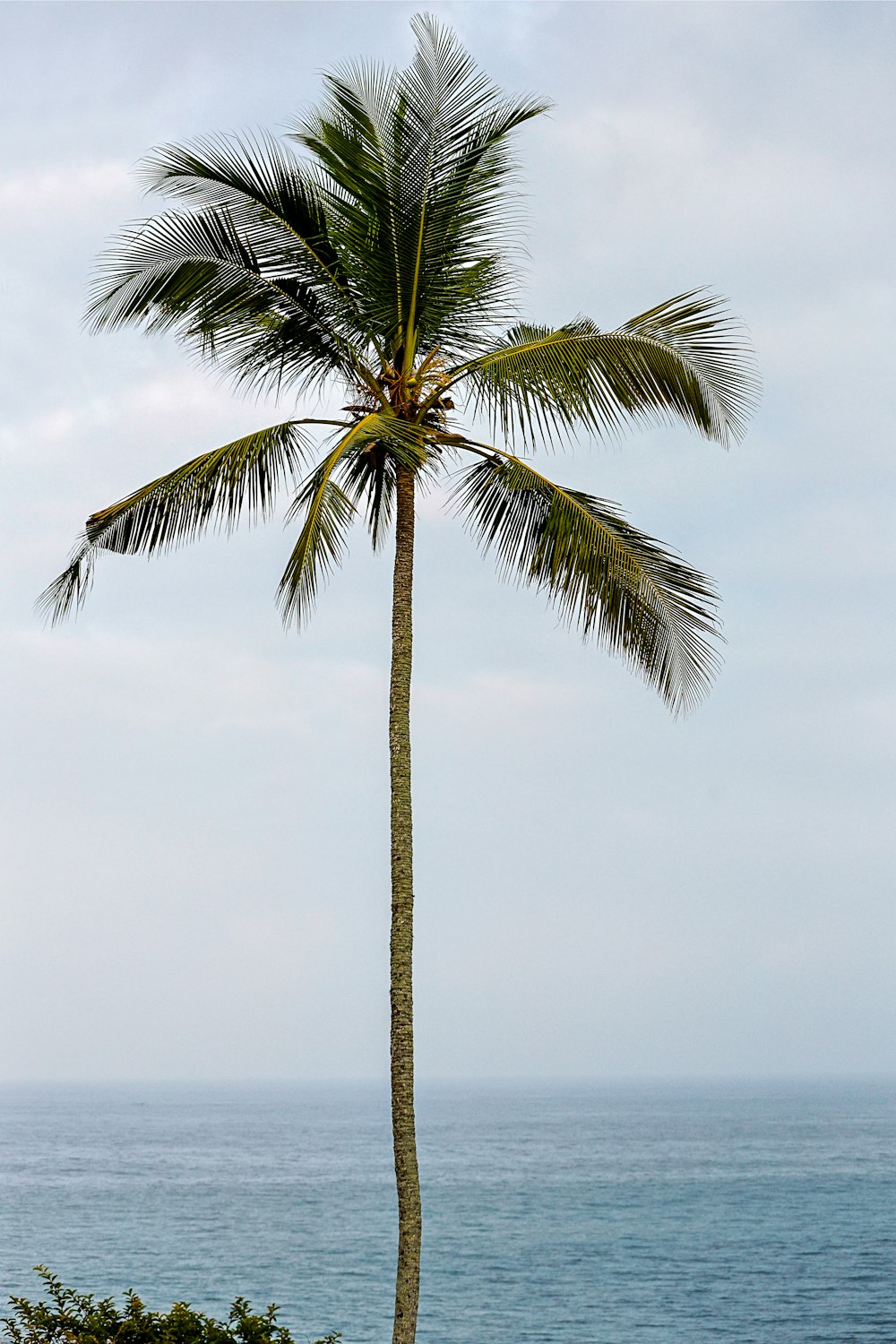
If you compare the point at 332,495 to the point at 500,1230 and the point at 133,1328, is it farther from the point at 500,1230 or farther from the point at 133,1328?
the point at 500,1230

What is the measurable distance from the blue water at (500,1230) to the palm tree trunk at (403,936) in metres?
35.4

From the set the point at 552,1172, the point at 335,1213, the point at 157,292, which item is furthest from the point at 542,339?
the point at 552,1172

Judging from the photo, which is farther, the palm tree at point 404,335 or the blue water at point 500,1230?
the blue water at point 500,1230

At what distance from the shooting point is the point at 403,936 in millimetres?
8797

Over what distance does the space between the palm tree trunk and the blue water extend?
35.4 meters

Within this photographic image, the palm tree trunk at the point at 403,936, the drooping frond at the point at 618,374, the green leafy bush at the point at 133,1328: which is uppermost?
the drooping frond at the point at 618,374

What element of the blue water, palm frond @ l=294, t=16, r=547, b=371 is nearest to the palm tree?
palm frond @ l=294, t=16, r=547, b=371

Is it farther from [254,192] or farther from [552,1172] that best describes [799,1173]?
[254,192]

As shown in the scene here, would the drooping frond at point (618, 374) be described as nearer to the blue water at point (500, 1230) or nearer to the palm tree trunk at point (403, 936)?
the palm tree trunk at point (403, 936)

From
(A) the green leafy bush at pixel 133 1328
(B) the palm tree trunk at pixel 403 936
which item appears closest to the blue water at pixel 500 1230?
(A) the green leafy bush at pixel 133 1328

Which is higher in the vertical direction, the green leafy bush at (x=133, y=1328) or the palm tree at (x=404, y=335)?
the palm tree at (x=404, y=335)

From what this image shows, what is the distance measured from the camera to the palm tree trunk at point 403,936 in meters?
8.45

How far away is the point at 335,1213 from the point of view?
68.1 meters

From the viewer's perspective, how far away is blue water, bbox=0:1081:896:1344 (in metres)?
45.8
